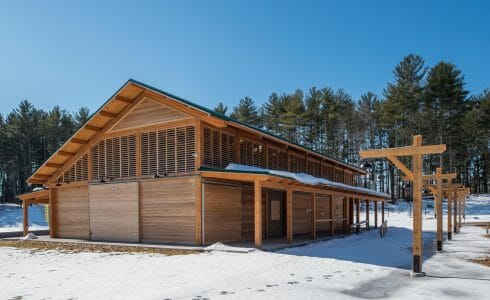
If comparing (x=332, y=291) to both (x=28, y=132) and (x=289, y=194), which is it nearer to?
(x=289, y=194)

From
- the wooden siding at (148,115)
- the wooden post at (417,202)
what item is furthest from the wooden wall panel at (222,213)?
the wooden post at (417,202)

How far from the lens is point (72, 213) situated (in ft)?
71.5

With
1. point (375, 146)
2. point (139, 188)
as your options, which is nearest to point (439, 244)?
point (139, 188)

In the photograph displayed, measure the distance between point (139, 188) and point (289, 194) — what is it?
6813 mm

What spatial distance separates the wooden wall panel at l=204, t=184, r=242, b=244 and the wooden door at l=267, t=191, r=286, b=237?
2.54 m

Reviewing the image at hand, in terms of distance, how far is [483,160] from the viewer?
54.0 m

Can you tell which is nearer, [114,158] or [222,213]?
[222,213]

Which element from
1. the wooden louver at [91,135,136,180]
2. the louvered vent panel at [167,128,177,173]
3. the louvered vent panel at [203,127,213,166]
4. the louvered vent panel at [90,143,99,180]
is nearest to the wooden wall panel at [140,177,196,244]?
the louvered vent panel at [167,128,177,173]

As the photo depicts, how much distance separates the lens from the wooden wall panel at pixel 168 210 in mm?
16422

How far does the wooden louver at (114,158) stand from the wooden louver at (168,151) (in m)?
0.78

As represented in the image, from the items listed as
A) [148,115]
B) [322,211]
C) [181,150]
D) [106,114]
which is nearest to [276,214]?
[181,150]

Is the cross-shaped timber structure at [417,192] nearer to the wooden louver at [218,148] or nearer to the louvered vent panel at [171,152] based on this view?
the wooden louver at [218,148]

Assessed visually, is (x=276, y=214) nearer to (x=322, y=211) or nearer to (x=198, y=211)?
(x=198, y=211)

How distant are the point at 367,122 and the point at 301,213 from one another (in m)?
31.1
